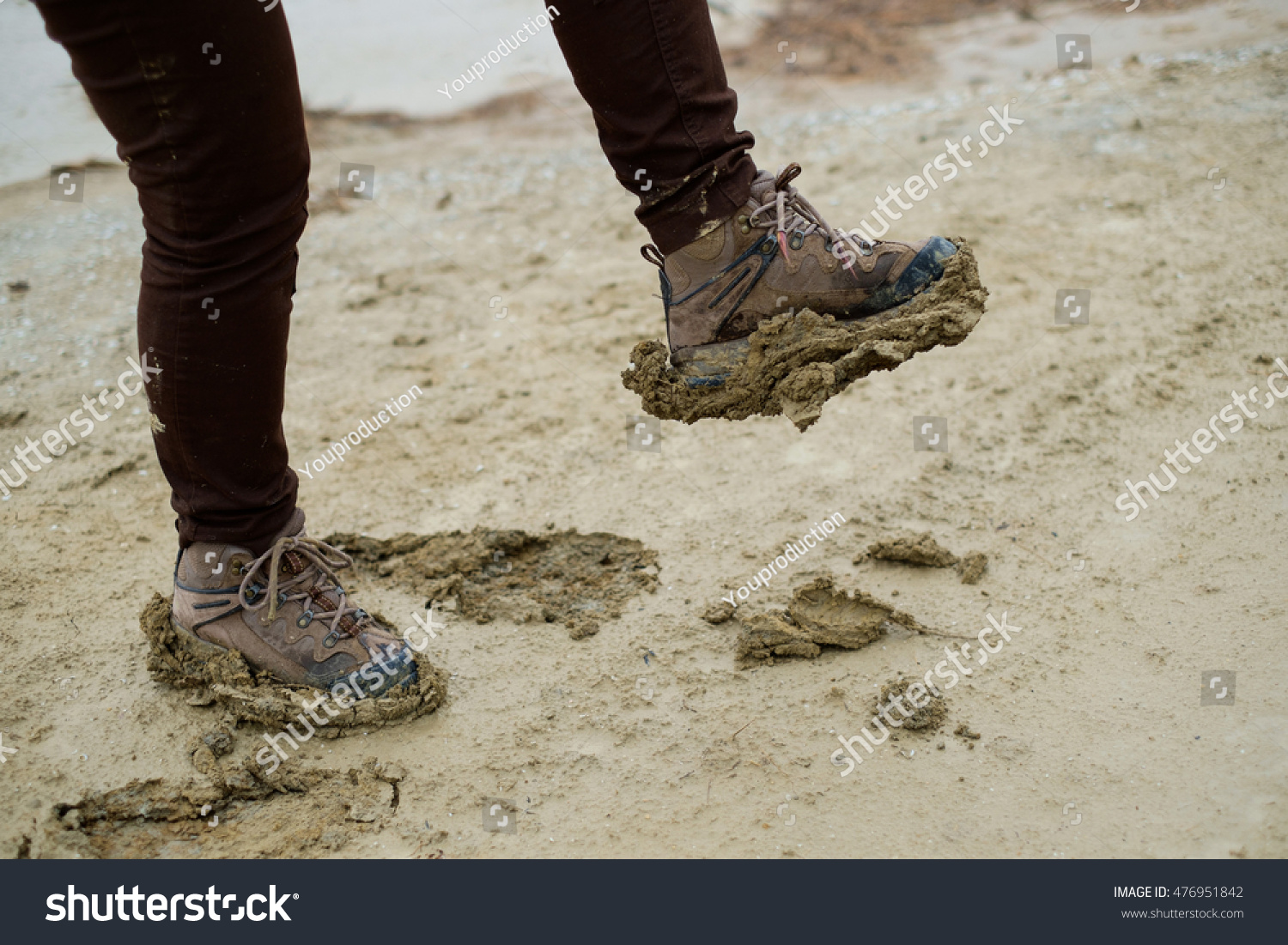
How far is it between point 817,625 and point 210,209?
50.7 inches

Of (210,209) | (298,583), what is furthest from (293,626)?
(210,209)

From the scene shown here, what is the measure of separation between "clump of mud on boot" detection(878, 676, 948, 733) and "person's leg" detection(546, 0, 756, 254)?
2.87ft

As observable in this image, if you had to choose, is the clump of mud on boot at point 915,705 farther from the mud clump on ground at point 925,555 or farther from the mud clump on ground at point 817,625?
the mud clump on ground at point 925,555

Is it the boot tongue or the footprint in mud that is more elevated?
the boot tongue

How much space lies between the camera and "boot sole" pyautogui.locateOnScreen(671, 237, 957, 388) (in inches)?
69.4

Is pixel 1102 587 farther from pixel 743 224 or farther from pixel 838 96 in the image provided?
pixel 838 96

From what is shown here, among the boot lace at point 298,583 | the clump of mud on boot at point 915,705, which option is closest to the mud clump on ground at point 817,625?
the clump of mud on boot at point 915,705

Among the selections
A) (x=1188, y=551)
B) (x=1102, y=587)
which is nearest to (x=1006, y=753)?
(x=1102, y=587)

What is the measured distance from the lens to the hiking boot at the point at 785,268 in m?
1.75

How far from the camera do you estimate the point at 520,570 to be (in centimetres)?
235

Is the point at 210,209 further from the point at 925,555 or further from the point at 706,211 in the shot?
the point at 925,555

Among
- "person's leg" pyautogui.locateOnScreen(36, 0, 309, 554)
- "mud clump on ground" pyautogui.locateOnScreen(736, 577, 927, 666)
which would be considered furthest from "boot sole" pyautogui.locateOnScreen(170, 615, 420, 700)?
"mud clump on ground" pyautogui.locateOnScreen(736, 577, 927, 666)

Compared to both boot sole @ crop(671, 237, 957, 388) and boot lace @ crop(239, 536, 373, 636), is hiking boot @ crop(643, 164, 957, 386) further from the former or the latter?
boot lace @ crop(239, 536, 373, 636)

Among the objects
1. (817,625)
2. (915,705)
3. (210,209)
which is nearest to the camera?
(210,209)
